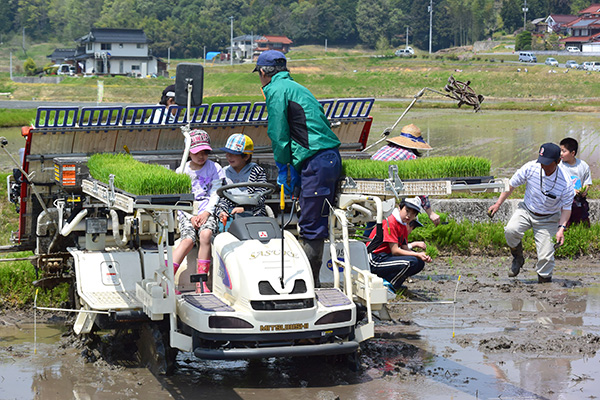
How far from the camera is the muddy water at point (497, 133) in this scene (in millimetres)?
23547

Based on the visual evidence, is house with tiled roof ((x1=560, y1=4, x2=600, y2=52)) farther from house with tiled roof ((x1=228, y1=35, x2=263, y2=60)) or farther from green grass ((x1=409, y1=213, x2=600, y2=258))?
green grass ((x1=409, y1=213, x2=600, y2=258))

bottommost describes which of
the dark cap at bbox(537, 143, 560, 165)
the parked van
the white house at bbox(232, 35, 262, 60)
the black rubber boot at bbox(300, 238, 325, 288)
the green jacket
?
the black rubber boot at bbox(300, 238, 325, 288)

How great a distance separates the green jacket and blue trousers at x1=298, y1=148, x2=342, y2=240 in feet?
0.23

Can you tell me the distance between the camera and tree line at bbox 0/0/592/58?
452 ft

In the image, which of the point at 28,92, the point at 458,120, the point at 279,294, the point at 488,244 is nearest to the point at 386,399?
the point at 279,294

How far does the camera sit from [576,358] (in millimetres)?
7047

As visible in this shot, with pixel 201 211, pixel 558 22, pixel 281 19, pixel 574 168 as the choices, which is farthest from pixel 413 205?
pixel 281 19

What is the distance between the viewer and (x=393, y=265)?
28.5 ft

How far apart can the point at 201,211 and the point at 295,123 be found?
4.30 ft

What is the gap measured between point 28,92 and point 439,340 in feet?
214

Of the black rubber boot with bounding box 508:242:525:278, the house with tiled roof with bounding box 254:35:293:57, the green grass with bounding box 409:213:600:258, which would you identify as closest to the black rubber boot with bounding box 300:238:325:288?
the black rubber boot with bounding box 508:242:525:278

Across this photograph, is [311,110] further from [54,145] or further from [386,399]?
[54,145]

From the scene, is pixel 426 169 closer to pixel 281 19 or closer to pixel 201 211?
pixel 201 211

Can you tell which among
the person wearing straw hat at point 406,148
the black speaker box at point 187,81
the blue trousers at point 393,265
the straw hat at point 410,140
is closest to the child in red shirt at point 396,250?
the blue trousers at point 393,265
